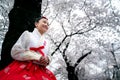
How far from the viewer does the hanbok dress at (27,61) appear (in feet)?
10.2

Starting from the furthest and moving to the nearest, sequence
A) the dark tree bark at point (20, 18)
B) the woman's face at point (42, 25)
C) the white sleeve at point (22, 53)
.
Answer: the dark tree bark at point (20, 18) < the woman's face at point (42, 25) < the white sleeve at point (22, 53)

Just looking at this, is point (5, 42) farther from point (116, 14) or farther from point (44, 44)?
point (116, 14)

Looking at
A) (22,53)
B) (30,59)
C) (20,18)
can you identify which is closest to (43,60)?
(30,59)

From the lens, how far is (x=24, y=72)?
123 inches

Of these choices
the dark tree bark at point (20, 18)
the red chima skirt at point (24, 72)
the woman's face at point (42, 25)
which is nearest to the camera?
the red chima skirt at point (24, 72)

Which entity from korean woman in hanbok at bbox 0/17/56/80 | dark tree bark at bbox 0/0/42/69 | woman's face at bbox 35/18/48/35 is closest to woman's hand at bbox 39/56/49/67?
korean woman in hanbok at bbox 0/17/56/80

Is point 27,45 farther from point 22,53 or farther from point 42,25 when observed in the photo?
point 42,25

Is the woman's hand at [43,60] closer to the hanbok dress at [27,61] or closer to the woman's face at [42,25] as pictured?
the hanbok dress at [27,61]

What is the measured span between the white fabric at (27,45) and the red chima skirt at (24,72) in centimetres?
10

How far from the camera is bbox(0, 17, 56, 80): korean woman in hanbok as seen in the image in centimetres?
311

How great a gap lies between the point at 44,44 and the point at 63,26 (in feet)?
64.3

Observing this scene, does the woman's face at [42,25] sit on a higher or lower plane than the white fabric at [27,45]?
higher

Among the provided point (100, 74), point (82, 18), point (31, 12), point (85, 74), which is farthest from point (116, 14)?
point (31, 12)

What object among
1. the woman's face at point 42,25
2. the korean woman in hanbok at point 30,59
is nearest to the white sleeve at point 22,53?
the korean woman in hanbok at point 30,59
